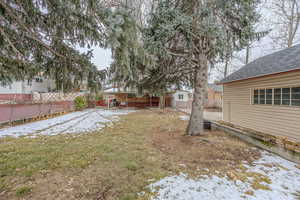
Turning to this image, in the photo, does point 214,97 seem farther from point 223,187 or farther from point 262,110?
point 223,187

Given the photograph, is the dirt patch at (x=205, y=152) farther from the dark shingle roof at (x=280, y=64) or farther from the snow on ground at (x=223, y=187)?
the dark shingle roof at (x=280, y=64)

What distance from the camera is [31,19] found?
2.88m

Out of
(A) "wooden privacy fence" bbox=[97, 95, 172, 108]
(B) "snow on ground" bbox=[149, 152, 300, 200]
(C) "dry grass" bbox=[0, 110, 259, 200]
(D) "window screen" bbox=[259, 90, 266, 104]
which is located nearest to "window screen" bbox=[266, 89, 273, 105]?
(D) "window screen" bbox=[259, 90, 266, 104]

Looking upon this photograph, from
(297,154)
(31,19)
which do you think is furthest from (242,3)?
(31,19)

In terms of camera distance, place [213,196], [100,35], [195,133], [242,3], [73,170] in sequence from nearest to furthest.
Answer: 1. [213,196]
2. [100,35]
3. [73,170]
4. [242,3]
5. [195,133]

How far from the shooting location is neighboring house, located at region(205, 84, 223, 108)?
17.8 metres

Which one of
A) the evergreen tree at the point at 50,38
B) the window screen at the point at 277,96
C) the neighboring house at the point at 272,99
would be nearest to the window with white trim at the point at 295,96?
the neighboring house at the point at 272,99

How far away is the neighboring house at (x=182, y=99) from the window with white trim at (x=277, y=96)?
12289 millimetres

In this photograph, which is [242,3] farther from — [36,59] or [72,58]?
[36,59]

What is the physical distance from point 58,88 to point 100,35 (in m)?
1.71

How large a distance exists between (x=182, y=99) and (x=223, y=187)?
1750 cm

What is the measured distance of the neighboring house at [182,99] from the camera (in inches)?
728

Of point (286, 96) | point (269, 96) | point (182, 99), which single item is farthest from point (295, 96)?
point (182, 99)

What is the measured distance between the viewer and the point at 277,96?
5.11 m
